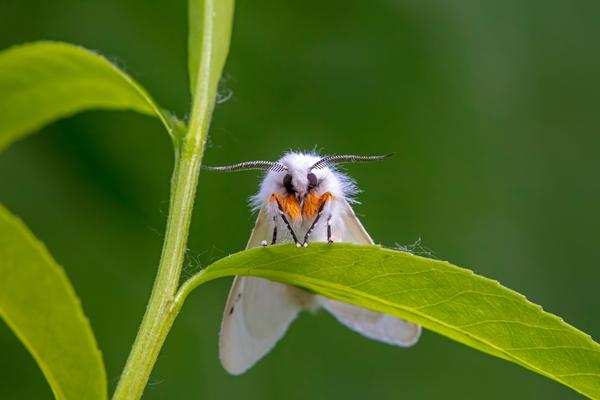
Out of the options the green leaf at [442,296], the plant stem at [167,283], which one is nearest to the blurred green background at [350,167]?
→ the plant stem at [167,283]

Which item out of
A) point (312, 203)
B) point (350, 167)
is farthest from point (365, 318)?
point (350, 167)

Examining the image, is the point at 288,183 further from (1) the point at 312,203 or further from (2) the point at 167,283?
(2) the point at 167,283

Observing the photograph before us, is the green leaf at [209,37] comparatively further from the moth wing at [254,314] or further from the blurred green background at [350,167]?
the blurred green background at [350,167]

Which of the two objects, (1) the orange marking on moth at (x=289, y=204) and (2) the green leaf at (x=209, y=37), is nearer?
(2) the green leaf at (x=209, y=37)

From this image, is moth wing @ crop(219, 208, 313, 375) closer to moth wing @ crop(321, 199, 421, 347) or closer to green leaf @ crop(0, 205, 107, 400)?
moth wing @ crop(321, 199, 421, 347)

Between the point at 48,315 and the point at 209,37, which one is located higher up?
the point at 209,37

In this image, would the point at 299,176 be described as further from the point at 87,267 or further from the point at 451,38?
the point at 451,38
